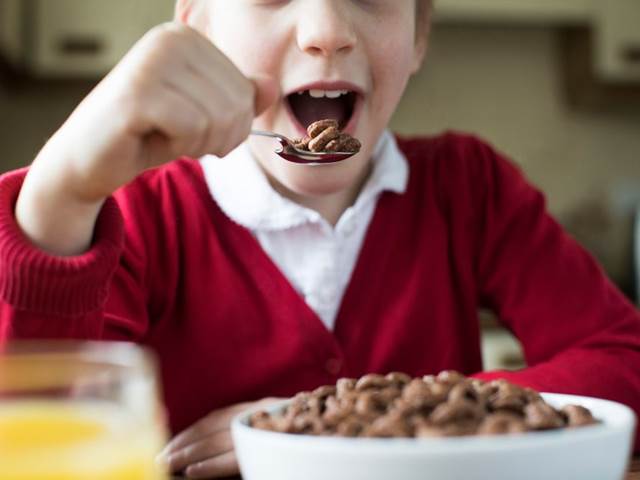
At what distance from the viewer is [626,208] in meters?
3.12

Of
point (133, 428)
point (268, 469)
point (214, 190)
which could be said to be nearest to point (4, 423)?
point (133, 428)

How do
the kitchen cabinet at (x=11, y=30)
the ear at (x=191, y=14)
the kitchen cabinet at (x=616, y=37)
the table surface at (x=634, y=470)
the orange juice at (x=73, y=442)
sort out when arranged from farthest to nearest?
the kitchen cabinet at (x=616, y=37) < the kitchen cabinet at (x=11, y=30) < the ear at (x=191, y=14) < the table surface at (x=634, y=470) < the orange juice at (x=73, y=442)

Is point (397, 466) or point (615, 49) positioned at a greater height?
point (615, 49)

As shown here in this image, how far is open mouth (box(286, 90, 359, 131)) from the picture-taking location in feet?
3.50

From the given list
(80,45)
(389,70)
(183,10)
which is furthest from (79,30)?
(389,70)

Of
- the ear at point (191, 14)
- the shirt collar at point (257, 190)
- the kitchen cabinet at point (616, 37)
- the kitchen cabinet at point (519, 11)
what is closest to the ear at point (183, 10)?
the ear at point (191, 14)

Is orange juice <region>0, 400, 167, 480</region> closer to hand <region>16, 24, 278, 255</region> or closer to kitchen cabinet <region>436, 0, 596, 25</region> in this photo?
hand <region>16, 24, 278, 255</region>

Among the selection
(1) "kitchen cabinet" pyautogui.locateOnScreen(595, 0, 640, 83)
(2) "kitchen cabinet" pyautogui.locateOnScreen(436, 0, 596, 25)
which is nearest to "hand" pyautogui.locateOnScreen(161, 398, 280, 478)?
(2) "kitchen cabinet" pyautogui.locateOnScreen(436, 0, 596, 25)

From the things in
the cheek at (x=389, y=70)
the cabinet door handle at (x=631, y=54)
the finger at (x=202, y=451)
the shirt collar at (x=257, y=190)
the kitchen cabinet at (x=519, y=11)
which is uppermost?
the kitchen cabinet at (x=519, y=11)

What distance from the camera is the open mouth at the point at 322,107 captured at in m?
1.07

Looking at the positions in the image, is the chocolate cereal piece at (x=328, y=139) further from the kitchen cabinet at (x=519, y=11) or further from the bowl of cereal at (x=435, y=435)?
the kitchen cabinet at (x=519, y=11)

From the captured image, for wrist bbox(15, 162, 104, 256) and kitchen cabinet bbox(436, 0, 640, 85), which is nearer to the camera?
wrist bbox(15, 162, 104, 256)

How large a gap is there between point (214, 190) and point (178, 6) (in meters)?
0.25

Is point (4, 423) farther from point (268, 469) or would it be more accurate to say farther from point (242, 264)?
point (242, 264)
